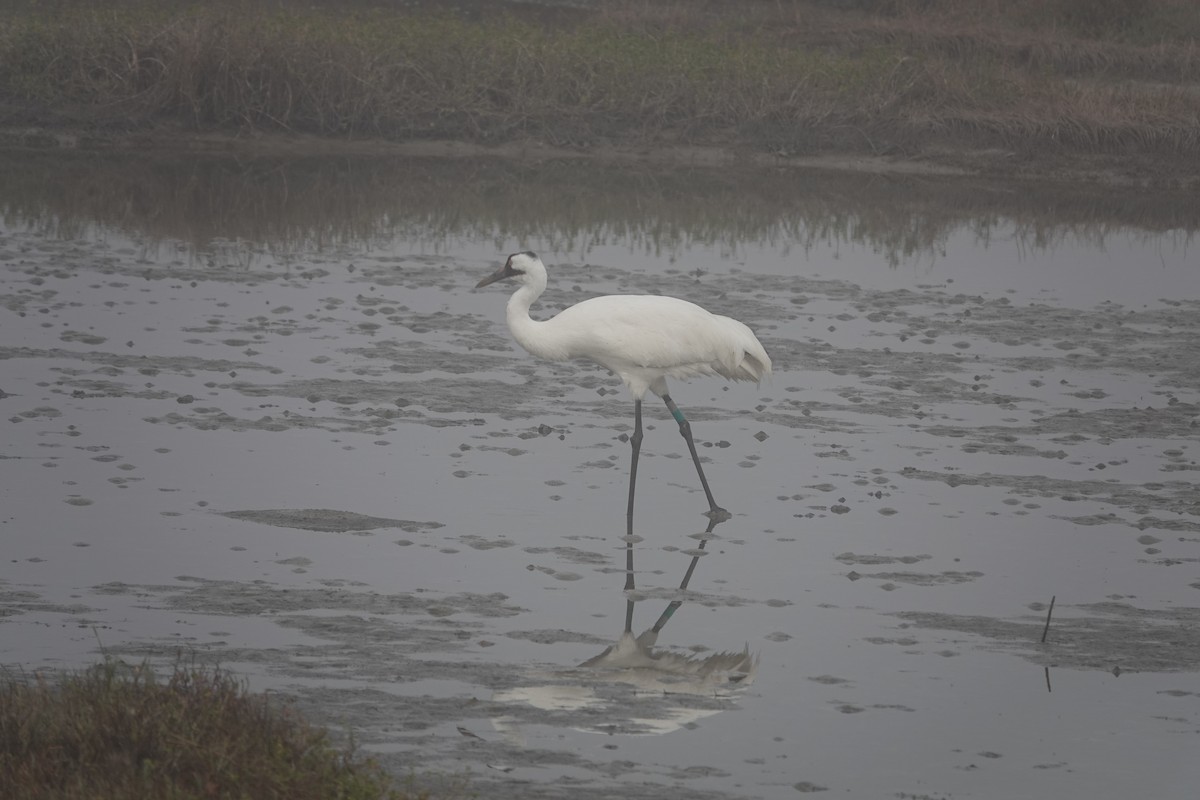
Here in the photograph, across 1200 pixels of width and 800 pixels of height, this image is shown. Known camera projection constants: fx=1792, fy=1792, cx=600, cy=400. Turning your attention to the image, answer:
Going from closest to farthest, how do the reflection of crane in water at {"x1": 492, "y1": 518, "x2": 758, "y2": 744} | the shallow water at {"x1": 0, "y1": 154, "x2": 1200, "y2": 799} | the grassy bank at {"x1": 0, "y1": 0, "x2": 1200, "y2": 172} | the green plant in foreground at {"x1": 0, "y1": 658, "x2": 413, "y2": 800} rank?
the green plant in foreground at {"x1": 0, "y1": 658, "x2": 413, "y2": 800}, the reflection of crane in water at {"x1": 492, "y1": 518, "x2": 758, "y2": 744}, the shallow water at {"x1": 0, "y1": 154, "x2": 1200, "y2": 799}, the grassy bank at {"x1": 0, "y1": 0, "x2": 1200, "y2": 172}

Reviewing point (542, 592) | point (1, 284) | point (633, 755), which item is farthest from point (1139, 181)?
point (633, 755)

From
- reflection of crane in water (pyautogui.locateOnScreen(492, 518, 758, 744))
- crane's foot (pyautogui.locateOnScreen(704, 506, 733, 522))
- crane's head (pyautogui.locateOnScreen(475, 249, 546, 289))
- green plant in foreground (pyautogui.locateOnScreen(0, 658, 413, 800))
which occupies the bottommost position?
reflection of crane in water (pyautogui.locateOnScreen(492, 518, 758, 744))

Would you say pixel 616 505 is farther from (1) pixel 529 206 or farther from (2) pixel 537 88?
(2) pixel 537 88

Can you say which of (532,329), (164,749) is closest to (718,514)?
(532,329)

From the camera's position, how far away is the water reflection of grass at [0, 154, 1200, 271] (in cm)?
1956

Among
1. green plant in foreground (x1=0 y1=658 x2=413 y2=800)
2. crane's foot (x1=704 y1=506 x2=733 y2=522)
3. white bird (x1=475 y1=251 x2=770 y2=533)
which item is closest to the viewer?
green plant in foreground (x1=0 y1=658 x2=413 y2=800)

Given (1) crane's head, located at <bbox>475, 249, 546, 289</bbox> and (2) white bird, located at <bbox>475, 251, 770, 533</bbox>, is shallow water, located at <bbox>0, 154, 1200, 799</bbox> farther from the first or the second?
(1) crane's head, located at <bbox>475, 249, 546, 289</bbox>

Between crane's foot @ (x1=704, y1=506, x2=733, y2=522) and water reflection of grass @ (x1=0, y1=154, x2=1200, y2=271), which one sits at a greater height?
water reflection of grass @ (x1=0, y1=154, x2=1200, y2=271)

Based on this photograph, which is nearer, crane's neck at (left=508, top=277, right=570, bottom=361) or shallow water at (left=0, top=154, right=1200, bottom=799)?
shallow water at (left=0, top=154, right=1200, bottom=799)

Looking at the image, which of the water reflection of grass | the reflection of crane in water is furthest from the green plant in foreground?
the water reflection of grass

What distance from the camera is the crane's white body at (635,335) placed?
1048 cm

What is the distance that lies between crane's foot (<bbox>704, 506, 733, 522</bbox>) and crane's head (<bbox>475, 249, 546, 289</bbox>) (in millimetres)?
1722

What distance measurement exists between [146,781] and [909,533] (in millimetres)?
5673

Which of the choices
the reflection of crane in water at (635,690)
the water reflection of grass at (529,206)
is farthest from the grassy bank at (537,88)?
the reflection of crane in water at (635,690)
